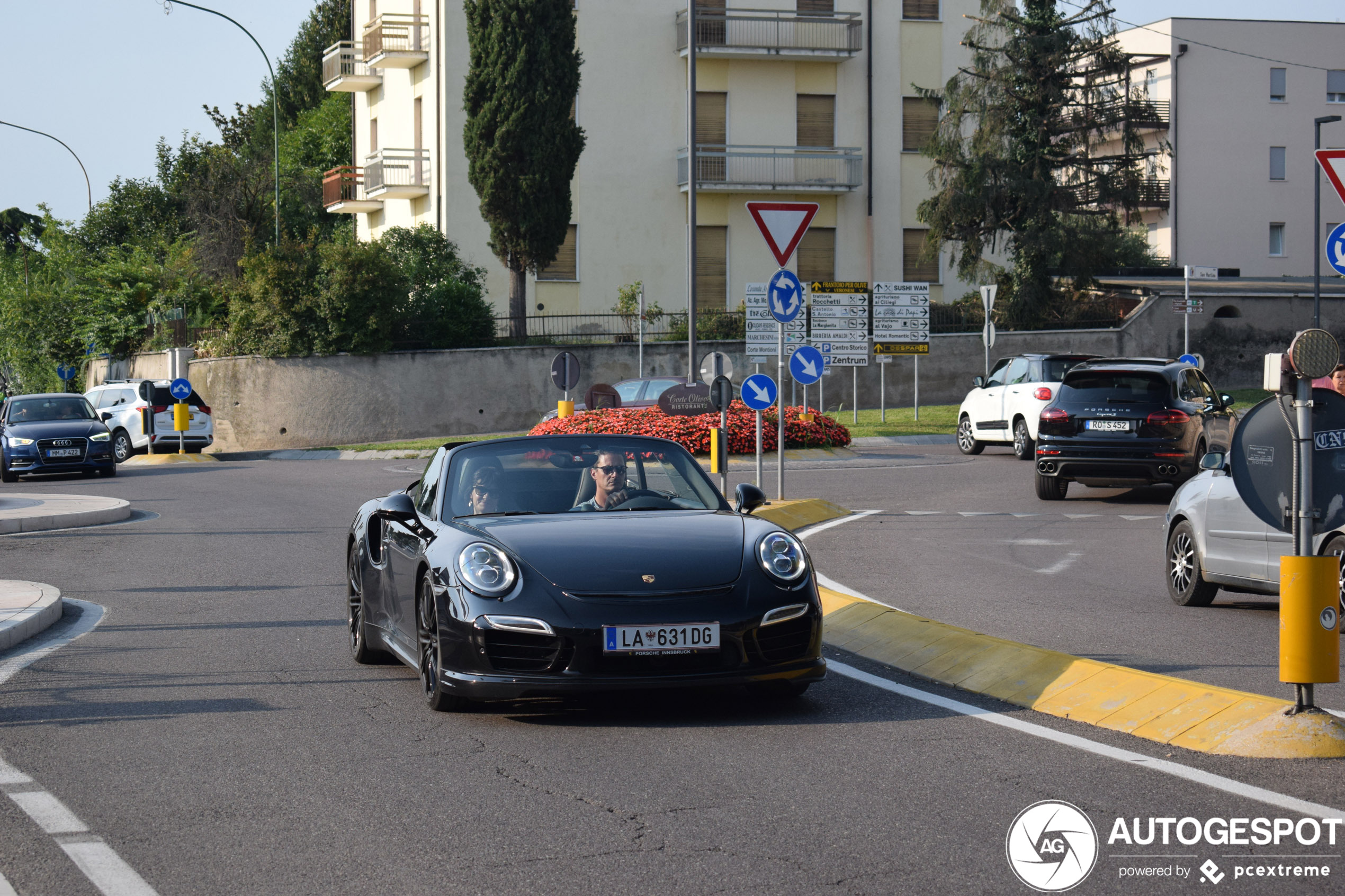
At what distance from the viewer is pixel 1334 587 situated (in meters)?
6.26

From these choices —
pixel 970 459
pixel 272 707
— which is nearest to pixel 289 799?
pixel 272 707


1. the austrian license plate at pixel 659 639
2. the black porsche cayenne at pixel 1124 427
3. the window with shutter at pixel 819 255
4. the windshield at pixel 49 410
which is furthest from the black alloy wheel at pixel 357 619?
the window with shutter at pixel 819 255

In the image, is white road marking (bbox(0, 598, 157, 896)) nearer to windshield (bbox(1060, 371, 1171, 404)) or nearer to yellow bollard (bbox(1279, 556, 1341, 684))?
yellow bollard (bbox(1279, 556, 1341, 684))

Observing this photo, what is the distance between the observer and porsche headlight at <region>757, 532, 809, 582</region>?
280 inches

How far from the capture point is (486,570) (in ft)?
22.9

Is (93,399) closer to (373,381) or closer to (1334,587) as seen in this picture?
(373,381)

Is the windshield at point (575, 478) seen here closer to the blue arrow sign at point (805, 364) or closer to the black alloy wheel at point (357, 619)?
the black alloy wheel at point (357, 619)

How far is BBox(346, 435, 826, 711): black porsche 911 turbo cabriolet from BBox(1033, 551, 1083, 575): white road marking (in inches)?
216

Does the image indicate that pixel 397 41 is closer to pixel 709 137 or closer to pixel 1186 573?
pixel 709 137

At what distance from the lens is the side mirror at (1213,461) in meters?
10.7

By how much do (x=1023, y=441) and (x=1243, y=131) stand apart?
47.7m

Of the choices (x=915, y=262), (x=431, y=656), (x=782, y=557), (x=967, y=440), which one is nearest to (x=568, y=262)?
(x=915, y=262)

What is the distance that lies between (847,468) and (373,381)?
20.0m

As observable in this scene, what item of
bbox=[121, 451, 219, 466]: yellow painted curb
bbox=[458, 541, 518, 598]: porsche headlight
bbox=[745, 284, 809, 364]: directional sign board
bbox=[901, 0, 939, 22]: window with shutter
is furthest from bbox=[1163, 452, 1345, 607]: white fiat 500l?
bbox=[901, 0, 939, 22]: window with shutter
